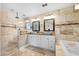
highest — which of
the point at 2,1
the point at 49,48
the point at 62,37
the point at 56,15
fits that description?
the point at 2,1

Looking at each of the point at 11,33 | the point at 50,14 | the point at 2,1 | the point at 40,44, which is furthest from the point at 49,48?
the point at 2,1

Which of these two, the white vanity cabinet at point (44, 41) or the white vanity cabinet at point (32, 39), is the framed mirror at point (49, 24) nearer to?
the white vanity cabinet at point (44, 41)

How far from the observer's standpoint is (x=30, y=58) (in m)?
1.62

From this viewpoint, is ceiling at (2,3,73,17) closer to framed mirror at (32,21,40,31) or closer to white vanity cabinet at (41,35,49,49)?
framed mirror at (32,21,40,31)

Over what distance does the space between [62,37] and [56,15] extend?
1.21 ft

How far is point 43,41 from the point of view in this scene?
5.24 ft

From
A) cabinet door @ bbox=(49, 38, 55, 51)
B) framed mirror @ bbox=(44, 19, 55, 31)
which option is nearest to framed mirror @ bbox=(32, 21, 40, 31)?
framed mirror @ bbox=(44, 19, 55, 31)

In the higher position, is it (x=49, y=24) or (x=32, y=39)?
(x=49, y=24)

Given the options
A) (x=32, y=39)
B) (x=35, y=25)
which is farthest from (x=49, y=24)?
(x=32, y=39)

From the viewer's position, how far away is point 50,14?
157cm

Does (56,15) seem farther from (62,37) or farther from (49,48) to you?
(49,48)

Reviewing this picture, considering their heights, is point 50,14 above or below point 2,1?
below

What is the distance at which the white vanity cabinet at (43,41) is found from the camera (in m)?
1.58

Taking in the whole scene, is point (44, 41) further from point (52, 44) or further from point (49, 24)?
point (49, 24)
